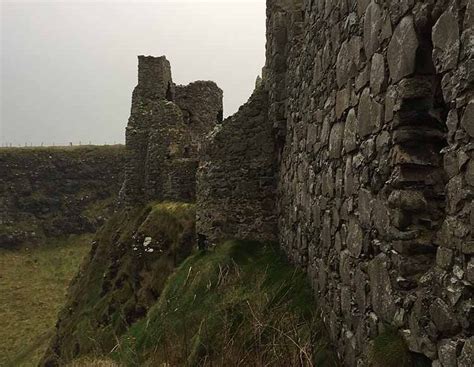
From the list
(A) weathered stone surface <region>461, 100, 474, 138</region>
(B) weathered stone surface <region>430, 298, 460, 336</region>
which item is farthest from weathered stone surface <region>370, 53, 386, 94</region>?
(B) weathered stone surface <region>430, 298, 460, 336</region>

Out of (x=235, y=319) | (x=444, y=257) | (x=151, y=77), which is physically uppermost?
(x=151, y=77)

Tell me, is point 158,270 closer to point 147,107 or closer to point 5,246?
point 147,107

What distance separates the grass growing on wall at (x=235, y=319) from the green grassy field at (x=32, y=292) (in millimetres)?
11006

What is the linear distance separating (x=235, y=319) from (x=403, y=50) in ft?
14.3

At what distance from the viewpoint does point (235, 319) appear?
6.76 metres

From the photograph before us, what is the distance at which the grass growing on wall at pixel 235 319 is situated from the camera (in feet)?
16.1

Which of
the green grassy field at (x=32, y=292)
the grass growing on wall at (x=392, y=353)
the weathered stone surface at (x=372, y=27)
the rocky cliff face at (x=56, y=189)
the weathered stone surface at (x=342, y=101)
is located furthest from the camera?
the rocky cliff face at (x=56, y=189)

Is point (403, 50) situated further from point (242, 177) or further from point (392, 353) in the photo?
point (242, 177)

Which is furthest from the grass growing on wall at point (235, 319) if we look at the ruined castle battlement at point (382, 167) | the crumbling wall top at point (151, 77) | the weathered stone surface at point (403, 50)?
the crumbling wall top at point (151, 77)

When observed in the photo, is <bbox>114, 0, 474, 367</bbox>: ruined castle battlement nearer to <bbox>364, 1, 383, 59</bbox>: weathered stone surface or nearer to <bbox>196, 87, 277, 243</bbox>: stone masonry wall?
<bbox>364, 1, 383, 59</bbox>: weathered stone surface

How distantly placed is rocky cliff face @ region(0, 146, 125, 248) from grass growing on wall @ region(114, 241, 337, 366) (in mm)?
27033

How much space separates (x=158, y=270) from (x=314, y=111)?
30.3 feet

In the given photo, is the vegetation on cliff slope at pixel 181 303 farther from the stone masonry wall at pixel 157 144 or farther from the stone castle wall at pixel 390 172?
the stone masonry wall at pixel 157 144

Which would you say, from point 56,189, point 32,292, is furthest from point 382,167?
point 56,189
